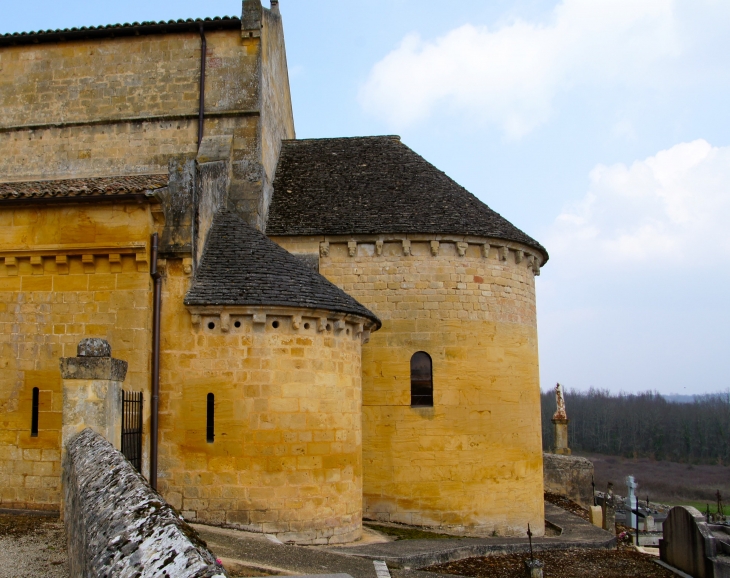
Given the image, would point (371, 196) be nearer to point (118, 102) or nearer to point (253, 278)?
point (253, 278)

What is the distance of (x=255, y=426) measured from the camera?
11.0 m

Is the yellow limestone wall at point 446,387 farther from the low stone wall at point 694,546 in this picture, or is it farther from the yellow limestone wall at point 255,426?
the low stone wall at point 694,546

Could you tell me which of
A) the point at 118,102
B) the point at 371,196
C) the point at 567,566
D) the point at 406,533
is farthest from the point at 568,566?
the point at 118,102

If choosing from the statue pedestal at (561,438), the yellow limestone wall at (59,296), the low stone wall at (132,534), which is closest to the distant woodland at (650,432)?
the statue pedestal at (561,438)

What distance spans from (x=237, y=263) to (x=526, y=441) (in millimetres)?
7542

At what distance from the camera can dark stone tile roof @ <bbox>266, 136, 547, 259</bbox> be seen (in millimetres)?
14695

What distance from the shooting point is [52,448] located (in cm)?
1078

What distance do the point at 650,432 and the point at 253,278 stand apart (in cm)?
9117

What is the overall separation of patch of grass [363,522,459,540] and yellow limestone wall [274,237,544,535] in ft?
0.95

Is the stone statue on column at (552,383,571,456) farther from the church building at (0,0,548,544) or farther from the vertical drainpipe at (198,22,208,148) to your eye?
the vertical drainpipe at (198,22,208,148)

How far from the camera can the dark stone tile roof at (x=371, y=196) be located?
48.2ft

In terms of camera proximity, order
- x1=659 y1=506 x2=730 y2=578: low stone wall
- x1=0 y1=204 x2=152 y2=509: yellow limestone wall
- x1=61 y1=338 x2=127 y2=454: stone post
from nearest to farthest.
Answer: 1. x1=61 y1=338 x2=127 y2=454: stone post
2. x1=0 y1=204 x2=152 y2=509: yellow limestone wall
3. x1=659 y1=506 x2=730 y2=578: low stone wall

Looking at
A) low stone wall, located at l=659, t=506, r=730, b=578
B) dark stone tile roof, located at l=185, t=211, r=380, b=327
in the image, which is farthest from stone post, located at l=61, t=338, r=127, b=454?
low stone wall, located at l=659, t=506, r=730, b=578

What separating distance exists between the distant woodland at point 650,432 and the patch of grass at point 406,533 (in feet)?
218
